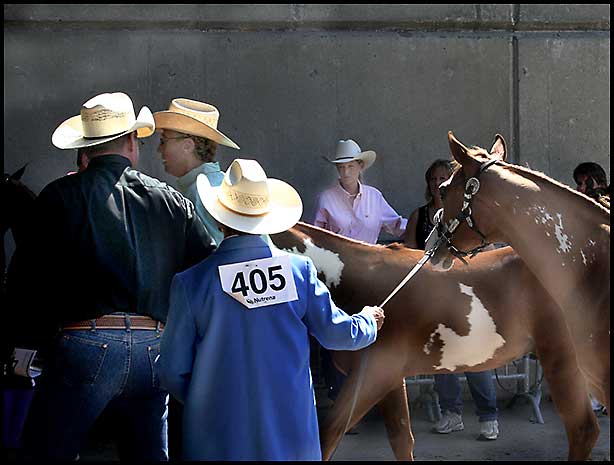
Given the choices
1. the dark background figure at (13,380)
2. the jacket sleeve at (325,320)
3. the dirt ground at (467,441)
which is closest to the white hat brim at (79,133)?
the dark background figure at (13,380)

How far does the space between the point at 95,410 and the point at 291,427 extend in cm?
70

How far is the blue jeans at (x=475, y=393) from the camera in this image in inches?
278

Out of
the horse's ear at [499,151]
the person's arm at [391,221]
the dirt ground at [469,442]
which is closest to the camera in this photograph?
the horse's ear at [499,151]

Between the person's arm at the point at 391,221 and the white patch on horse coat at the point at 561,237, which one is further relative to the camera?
the person's arm at the point at 391,221

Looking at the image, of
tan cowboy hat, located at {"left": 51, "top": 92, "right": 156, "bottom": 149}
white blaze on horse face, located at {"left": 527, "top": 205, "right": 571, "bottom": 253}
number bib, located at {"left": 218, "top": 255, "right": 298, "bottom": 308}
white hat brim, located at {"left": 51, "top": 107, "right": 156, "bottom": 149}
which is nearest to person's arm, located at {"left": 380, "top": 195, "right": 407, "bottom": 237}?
white blaze on horse face, located at {"left": 527, "top": 205, "right": 571, "bottom": 253}

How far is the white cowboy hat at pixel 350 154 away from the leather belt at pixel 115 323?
406 cm

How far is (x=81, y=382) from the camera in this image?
3510mm

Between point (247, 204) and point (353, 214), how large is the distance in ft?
12.7

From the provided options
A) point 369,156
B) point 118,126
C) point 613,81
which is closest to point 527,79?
point 613,81

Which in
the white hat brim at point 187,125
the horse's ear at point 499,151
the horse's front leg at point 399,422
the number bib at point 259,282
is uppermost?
the white hat brim at point 187,125

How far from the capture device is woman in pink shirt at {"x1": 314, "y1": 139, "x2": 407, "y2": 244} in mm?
7285

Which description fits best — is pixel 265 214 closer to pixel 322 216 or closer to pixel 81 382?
pixel 81 382

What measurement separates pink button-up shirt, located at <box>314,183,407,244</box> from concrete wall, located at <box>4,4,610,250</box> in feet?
2.91

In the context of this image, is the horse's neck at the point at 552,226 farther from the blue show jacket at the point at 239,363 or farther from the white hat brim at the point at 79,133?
the white hat brim at the point at 79,133
